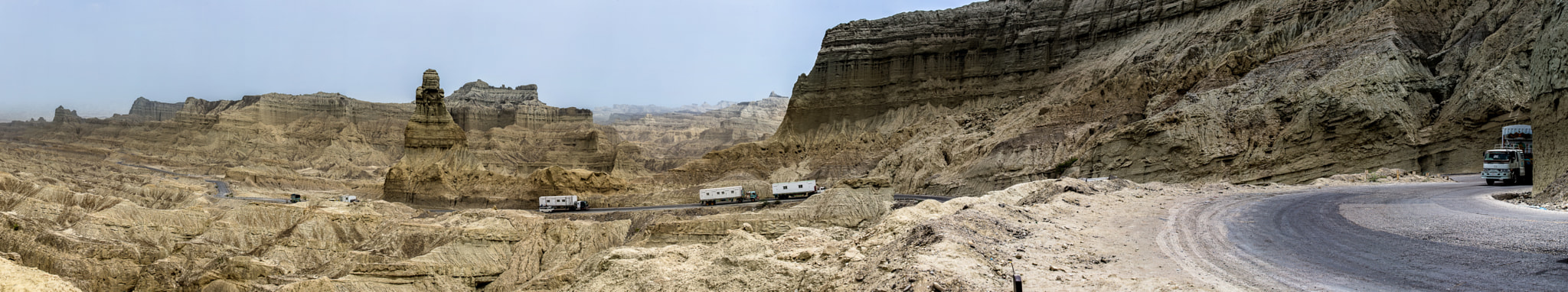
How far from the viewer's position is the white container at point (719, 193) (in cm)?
5259

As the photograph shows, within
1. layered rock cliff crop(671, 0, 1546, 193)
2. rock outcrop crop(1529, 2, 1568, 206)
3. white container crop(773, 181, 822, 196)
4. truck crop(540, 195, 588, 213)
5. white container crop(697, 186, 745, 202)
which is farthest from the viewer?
truck crop(540, 195, 588, 213)

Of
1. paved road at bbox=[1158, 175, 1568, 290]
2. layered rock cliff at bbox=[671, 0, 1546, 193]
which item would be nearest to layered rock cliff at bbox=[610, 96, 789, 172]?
layered rock cliff at bbox=[671, 0, 1546, 193]

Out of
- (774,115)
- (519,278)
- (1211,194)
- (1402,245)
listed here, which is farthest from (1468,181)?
(774,115)

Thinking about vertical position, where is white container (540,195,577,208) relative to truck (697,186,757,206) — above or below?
below

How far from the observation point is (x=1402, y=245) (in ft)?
37.4

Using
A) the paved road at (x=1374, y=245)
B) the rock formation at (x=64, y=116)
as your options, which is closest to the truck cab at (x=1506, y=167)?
the paved road at (x=1374, y=245)

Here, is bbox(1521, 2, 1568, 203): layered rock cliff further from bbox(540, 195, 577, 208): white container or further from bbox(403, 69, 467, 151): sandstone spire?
bbox(403, 69, 467, 151): sandstone spire

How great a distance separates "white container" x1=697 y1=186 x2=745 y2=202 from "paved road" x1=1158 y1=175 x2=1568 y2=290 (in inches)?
1444

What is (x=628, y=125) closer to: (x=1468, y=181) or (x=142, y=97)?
(x=142, y=97)

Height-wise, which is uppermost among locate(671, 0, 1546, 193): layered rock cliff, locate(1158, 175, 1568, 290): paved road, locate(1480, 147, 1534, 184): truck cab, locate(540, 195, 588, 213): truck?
locate(671, 0, 1546, 193): layered rock cliff

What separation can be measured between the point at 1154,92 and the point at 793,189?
22.2 meters

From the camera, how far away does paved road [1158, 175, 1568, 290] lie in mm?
8961

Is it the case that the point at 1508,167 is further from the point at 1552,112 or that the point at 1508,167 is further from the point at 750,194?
the point at 750,194

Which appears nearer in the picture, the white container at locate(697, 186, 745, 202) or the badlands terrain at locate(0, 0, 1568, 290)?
the badlands terrain at locate(0, 0, 1568, 290)
